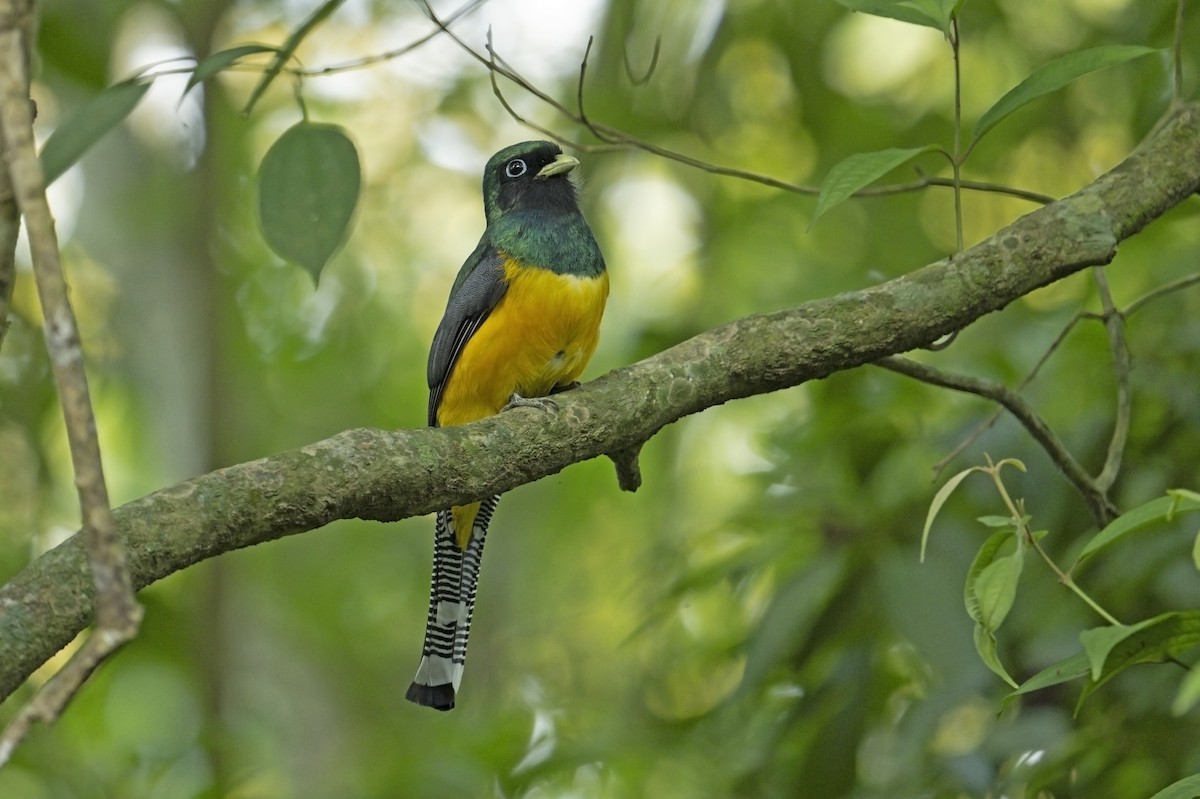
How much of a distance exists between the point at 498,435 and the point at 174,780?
13.2 feet

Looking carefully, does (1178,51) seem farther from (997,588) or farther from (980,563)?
(997,588)

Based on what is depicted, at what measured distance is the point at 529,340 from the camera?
4.66m

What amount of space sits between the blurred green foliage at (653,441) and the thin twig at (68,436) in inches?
103

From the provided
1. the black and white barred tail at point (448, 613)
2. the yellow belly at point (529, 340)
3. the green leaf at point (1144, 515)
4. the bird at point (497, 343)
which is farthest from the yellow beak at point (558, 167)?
the green leaf at point (1144, 515)

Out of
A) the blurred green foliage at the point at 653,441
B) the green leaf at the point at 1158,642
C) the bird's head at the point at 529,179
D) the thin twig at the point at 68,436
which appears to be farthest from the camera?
the bird's head at the point at 529,179

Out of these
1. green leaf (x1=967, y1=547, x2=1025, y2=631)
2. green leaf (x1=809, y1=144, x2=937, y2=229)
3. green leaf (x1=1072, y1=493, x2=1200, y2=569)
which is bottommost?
green leaf (x1=967, y1=547, x2=1025, y2=631)

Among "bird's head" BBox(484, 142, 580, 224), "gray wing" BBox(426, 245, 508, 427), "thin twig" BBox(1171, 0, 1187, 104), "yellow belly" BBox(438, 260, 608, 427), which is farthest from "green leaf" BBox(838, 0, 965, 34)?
"bird's head" BBox(484, 142, 580, 224)

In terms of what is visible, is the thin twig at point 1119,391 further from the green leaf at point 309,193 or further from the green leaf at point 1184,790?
the green leaf at point 309,193

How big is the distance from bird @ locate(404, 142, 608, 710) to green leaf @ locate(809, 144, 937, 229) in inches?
83.4

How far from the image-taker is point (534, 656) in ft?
34.7

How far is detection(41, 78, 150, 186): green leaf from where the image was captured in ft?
7.43

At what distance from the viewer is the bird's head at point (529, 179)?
5.27 metres

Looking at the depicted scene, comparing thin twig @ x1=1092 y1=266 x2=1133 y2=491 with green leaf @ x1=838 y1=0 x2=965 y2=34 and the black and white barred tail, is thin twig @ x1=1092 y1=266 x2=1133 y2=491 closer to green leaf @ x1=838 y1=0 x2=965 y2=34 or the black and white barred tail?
green leaf @ x1=838 y1=0 x2=965 y2=34

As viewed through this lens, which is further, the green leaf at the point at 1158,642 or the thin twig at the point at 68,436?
the green leaf at the point at 1158,642
